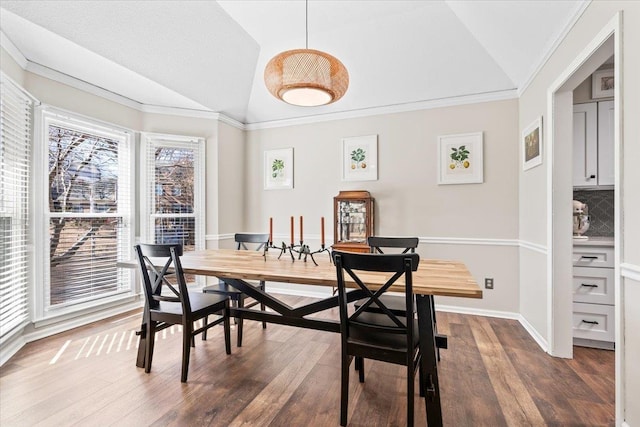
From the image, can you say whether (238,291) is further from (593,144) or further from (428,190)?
(593,144)

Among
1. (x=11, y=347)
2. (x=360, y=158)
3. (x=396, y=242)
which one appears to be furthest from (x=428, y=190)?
(x=11, y=347)

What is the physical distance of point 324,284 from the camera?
1.78 m

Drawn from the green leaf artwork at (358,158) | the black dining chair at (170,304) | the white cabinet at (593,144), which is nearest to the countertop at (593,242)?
the white cabinet at (593,144)

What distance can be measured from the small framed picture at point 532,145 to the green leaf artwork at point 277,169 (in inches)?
116

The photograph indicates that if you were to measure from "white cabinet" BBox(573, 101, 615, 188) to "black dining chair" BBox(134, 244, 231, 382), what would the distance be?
3.30 m

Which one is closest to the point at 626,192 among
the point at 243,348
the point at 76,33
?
the point at 243,348

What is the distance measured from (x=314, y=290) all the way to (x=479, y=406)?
2660 millimetres

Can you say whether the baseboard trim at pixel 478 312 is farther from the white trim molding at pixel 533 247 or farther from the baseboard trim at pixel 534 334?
the white trim molding at pixel 533 247

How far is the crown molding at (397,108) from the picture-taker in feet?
11.6

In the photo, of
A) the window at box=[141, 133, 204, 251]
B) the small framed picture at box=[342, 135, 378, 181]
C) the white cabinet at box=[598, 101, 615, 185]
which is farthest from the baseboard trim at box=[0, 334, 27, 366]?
the white cabinet at box=[598, 101, 615, 185]

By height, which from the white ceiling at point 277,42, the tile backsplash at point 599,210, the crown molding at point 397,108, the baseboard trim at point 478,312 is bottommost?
the baseboard trim at point 478,312

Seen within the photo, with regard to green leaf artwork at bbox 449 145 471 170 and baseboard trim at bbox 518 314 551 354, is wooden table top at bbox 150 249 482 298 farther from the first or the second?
green leaf artwork at bbox 449 145 471 170

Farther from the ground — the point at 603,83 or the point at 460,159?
the point at 603,83

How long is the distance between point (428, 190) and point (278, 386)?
2.73 metres
